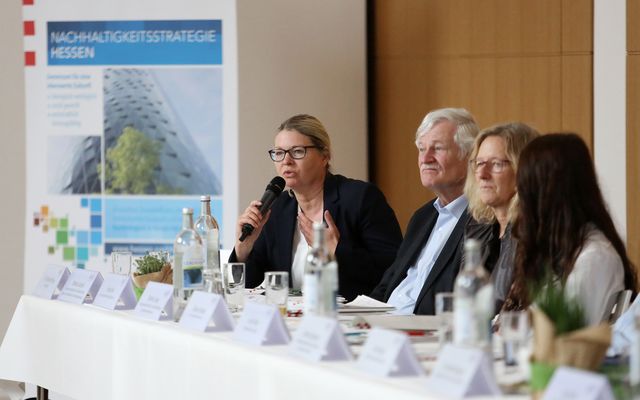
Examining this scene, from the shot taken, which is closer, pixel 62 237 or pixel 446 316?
pixel 446 316

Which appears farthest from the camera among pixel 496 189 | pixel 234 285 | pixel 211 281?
pixel 496 189

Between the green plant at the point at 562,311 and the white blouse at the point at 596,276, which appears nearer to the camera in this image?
the green plant at the point at 562,311

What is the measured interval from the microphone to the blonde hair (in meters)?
0.82

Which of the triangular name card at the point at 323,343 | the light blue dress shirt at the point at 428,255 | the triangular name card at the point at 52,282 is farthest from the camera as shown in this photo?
the light blue dress shirt at the point at 428,255

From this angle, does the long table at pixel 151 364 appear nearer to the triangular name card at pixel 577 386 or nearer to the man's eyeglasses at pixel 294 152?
the triangular name card at pixel 577 386

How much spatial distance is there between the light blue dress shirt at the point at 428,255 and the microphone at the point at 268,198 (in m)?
0.57

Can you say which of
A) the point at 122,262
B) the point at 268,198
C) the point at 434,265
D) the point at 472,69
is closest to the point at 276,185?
the point at 268,198

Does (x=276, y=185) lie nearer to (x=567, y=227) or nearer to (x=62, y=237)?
(x=567, y=227)

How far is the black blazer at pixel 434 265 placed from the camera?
3.47 metres

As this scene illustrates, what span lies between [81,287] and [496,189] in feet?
4.37

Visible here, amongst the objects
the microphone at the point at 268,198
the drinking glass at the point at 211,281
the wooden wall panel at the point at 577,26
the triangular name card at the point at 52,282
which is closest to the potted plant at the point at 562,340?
the drinking glass at the point at 211,281

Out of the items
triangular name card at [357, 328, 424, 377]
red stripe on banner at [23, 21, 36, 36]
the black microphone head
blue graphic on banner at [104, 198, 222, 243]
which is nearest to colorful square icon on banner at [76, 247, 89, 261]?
blue graphic on banner at [104, 198, 222, 243]

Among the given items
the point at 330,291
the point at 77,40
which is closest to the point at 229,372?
the point at 330,291

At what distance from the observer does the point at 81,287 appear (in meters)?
3.32
